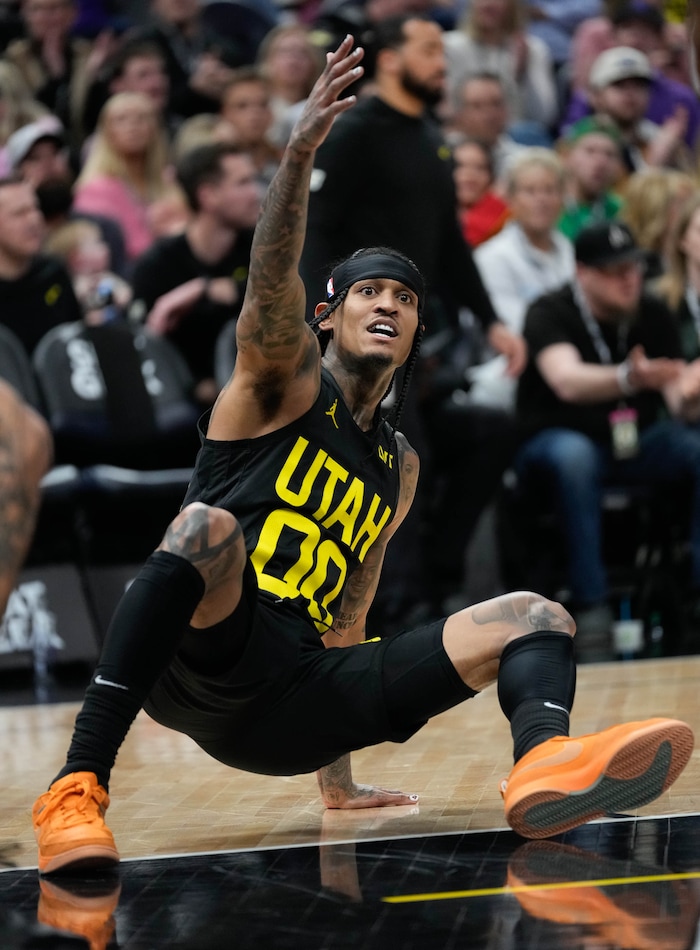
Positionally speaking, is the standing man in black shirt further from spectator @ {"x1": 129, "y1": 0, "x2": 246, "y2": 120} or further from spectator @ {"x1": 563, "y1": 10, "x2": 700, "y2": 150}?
spectator @ {"x1": 563, "y1": 10, "x2": 700, "y2": 150}

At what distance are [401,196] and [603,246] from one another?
109 centimetres

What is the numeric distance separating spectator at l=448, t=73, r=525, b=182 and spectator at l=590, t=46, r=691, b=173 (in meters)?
0.69

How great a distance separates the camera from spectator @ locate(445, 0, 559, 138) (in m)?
9.69

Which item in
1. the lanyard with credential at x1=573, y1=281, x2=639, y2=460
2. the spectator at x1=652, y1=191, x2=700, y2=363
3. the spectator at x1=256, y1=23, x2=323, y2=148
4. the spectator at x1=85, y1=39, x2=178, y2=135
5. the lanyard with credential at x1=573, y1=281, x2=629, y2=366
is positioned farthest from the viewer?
the spectator at x1=256, y1=23, x2=323, y2=148

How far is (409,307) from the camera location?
3.56 meters

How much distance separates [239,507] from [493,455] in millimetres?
3560

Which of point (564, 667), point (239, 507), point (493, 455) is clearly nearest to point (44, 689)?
point (493, 455)

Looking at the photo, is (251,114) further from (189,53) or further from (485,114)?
(189,53)

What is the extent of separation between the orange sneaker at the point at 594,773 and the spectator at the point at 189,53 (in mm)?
6492

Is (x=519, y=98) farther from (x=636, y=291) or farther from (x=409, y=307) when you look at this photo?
(x=409, y=307)

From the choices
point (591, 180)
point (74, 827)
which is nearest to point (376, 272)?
point (74, 827)

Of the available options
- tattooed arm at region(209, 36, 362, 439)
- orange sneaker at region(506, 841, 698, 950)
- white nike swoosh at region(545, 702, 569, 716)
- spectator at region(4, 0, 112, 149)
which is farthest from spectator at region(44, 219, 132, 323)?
orange sneaker at region(506, 841, 698, 950)

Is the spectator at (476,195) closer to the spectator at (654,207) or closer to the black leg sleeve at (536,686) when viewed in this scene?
the spectator at (654,207)

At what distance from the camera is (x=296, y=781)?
4156mm
